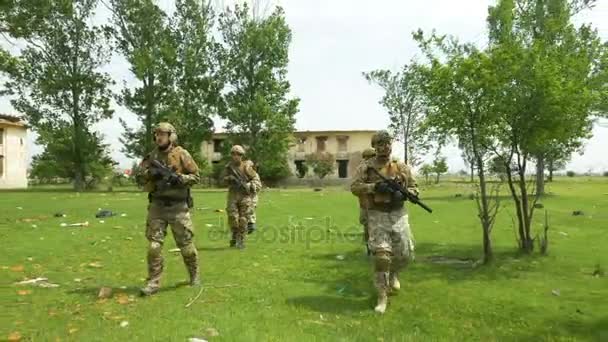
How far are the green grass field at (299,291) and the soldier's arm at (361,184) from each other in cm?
163

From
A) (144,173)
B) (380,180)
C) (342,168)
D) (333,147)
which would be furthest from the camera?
(333,147)

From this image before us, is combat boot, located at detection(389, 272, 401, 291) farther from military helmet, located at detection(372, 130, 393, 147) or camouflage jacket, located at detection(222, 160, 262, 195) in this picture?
camouflage jacket, located at detection(222, 160, 262, 195)

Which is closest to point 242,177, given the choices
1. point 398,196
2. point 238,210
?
point 238,210

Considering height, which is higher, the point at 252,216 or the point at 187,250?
the point at 252,216

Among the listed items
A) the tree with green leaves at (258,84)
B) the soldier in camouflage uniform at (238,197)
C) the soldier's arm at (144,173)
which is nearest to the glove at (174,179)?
the soldier's arm at (144,173)

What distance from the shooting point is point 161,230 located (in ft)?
26.3

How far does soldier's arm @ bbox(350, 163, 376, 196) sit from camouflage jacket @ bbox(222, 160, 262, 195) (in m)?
5.38

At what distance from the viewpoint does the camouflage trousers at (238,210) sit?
496 inches

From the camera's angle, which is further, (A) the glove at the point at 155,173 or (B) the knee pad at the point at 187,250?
(B) the knee pad at the point at 187,250

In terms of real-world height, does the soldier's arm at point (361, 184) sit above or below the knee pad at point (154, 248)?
above

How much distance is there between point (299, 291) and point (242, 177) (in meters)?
4.88

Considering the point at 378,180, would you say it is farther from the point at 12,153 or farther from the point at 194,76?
the point at 12,153

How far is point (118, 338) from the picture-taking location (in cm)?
584

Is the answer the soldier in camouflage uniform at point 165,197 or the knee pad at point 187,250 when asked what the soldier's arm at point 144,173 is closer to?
the soldier in camouflage uniform at point 165,197
